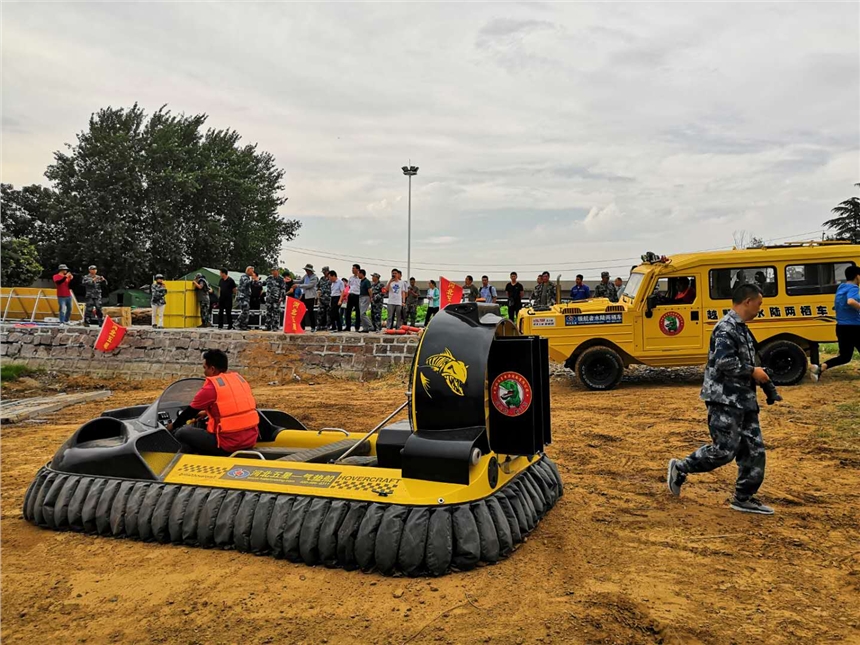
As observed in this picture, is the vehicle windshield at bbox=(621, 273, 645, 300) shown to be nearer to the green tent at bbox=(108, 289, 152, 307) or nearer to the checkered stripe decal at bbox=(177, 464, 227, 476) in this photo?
the checkered stripe decal at bbox=(177, 464, 227, 476)

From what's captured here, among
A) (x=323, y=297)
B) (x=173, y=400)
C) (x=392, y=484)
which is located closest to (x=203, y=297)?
(x=323, y=297)

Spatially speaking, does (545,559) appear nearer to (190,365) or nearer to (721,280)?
(721,280)

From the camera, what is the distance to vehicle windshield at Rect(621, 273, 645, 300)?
37.9ft

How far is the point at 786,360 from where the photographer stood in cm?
1117

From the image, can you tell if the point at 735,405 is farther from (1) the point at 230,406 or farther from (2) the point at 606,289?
(2) the point at 606,289

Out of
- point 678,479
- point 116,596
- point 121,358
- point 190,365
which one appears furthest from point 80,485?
point 121,358

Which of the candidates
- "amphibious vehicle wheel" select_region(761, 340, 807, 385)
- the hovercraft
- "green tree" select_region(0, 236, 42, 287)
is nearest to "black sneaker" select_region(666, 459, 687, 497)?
the hovercraft

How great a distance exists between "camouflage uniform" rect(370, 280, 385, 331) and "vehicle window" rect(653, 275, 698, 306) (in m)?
6.86

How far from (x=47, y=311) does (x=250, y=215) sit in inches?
840

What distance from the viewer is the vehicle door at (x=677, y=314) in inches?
440

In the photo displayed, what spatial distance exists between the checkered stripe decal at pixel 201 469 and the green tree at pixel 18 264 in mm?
28253

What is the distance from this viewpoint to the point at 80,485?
16.9 ft

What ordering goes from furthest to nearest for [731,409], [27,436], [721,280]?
[721,280]
[27,436]
[731,409]

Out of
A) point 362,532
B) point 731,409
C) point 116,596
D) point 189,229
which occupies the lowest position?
point 116,596
